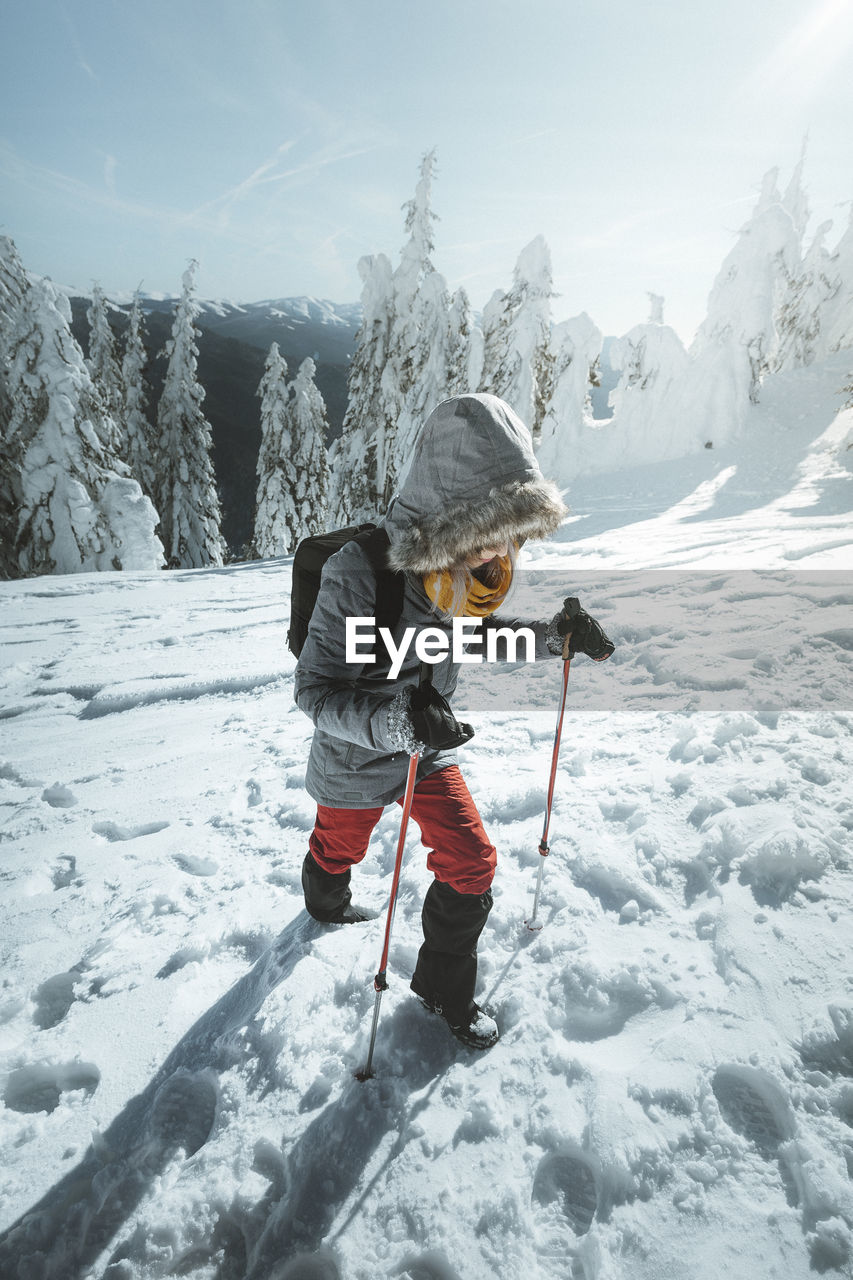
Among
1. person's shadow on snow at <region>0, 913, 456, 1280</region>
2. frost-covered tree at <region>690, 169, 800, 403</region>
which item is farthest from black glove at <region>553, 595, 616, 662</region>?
frost-covered tree at <region>690, 169, 800, 403</region>

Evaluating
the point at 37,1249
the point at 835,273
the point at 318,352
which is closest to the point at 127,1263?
the point at 37,1249

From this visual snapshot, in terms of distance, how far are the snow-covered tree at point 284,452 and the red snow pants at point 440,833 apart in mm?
21684

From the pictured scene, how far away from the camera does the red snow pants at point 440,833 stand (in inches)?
85.3

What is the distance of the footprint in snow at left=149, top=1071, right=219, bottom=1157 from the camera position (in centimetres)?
185

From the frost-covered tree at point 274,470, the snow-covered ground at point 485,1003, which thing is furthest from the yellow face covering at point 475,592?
the frost-covered tree at point 274,470

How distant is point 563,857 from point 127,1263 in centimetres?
217

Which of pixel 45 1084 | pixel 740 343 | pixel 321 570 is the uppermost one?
pixel 740 343

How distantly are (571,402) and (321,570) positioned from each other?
817 inches

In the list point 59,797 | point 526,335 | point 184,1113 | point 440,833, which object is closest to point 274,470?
point 526,335

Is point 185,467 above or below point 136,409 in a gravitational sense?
below

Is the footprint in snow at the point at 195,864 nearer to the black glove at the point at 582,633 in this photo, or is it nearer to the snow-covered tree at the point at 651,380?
the black glove at the point at 582,633

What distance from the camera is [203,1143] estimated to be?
1.85 metres

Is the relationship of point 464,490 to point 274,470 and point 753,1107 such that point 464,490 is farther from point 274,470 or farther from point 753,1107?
point 274,470

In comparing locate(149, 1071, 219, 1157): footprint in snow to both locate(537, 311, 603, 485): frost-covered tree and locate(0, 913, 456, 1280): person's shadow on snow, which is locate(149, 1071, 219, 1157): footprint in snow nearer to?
locate(0, 913, 456, 1280): person's shadow on snow
